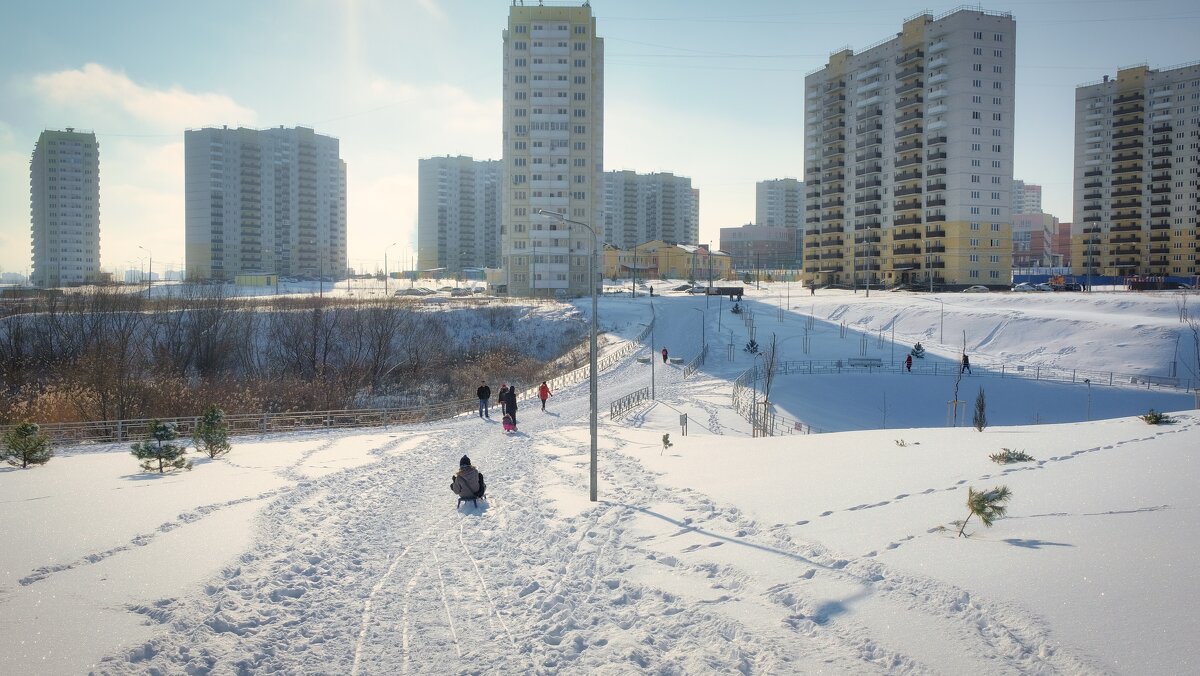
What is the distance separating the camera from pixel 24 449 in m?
17.3

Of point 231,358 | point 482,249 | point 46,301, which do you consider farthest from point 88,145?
point 231,358

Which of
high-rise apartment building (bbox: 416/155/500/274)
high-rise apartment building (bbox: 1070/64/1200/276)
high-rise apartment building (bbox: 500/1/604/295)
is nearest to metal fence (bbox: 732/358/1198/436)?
high-rise apartment building (bbox: 500/1/604/295)

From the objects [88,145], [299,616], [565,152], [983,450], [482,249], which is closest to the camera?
[299,616]

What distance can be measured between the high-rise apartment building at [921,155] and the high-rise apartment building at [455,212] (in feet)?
288

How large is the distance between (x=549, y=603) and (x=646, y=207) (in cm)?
18314

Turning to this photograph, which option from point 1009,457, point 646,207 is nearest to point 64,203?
point 646,207

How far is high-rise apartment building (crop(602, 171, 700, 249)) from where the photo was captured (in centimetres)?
18325

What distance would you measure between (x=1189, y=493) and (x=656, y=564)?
7.93 meters

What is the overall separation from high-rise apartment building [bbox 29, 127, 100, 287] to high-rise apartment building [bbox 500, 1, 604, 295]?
87.7 metres

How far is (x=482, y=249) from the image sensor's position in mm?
173750

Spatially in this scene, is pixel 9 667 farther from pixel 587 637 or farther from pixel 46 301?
pixel 46 301

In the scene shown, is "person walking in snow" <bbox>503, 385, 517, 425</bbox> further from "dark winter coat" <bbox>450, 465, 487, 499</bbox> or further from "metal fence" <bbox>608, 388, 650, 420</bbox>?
"dark winter coat" <bbox>450, 465, 487, 499</bbox>

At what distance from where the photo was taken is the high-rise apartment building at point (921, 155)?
8244 cm

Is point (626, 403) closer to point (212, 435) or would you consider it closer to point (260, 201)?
point (212, 435)
